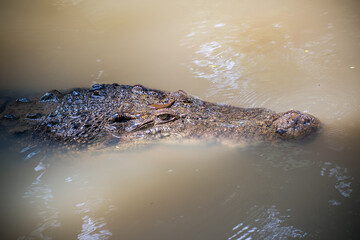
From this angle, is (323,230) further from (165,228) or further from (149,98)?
(149,98)

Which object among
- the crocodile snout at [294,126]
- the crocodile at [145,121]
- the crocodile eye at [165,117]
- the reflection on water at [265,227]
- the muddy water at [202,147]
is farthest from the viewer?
the crocodile eye at [165,117]

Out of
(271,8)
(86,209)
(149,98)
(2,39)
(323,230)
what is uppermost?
(2,39)

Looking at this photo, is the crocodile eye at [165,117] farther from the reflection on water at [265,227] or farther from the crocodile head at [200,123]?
the reflection on water at [265,227]

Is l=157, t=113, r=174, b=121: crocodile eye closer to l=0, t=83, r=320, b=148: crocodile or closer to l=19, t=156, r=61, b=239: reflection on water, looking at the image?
l=0, t=83, r=320, b=148: crocodile

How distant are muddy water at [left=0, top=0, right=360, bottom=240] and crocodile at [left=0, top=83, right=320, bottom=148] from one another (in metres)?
0.17

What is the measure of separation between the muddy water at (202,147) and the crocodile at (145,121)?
17cm

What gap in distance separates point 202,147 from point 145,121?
834 mm

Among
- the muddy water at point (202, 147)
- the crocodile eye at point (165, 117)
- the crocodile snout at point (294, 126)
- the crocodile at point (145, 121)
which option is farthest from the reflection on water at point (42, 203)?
the crocodile snout at point (294, 126)

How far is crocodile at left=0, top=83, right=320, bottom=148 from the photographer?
356 cm

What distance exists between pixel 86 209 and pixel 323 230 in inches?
95.9

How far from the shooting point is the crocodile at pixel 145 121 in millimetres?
3564

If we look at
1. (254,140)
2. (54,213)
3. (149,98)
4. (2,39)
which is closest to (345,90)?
(254,140)

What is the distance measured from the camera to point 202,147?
3670 millimetres

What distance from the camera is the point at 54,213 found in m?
3.12
